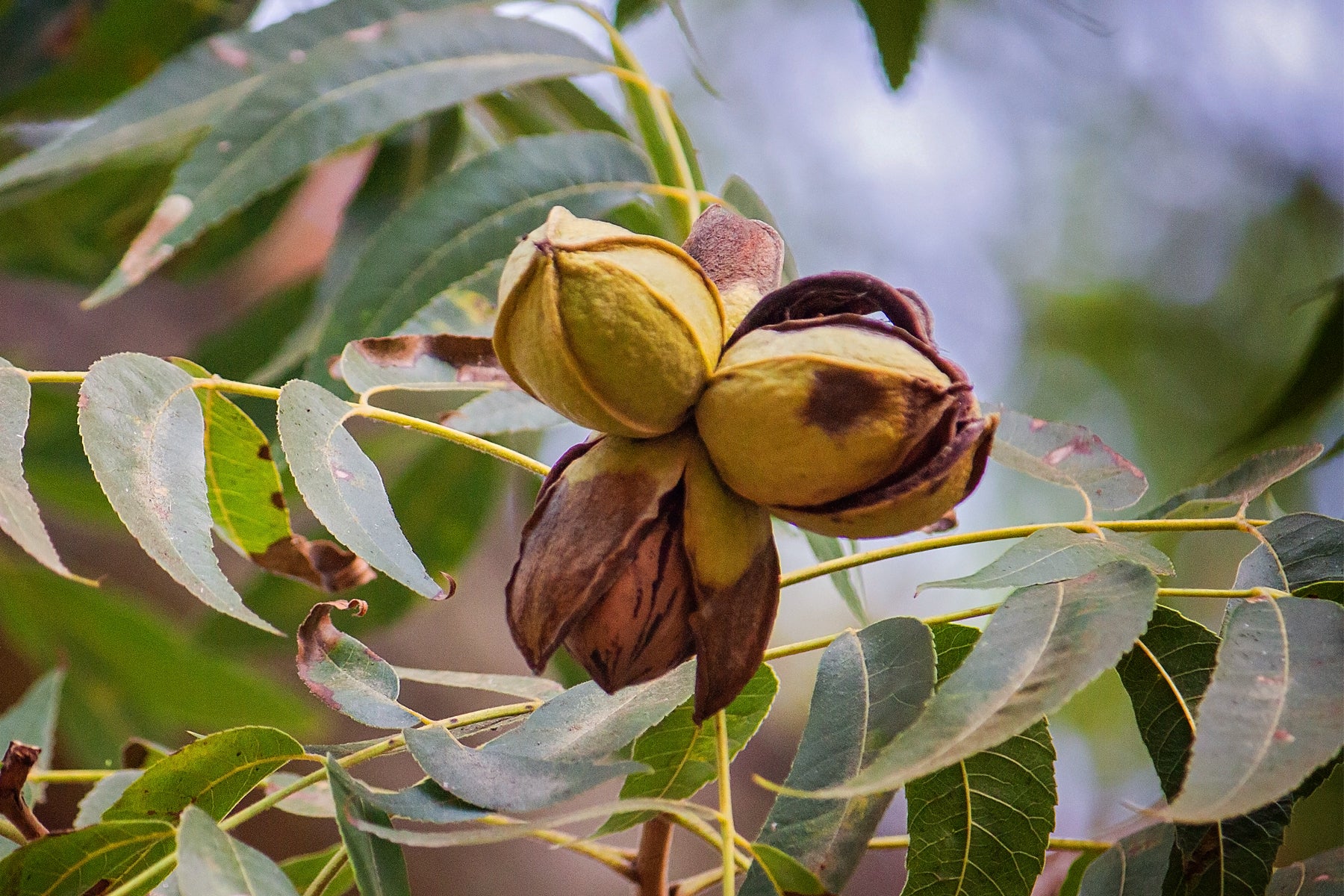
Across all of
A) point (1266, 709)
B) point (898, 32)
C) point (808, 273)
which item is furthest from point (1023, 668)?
point (808, 273)

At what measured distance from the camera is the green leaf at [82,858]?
511mm

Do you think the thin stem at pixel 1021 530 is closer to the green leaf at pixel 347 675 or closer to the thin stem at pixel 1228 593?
the thin stem at pixel 1228 593

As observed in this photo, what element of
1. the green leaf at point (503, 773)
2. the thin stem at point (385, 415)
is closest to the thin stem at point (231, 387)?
the thin stem at point (385, 415)

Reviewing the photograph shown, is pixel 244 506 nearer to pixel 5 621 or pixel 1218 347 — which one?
pixel 5 621

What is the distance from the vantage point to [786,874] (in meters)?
0.48

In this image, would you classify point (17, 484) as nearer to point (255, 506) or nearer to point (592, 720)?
point (255, 506)

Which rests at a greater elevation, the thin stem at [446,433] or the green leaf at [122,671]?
the thin stem at [446,433]

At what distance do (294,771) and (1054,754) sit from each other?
2.08 ft

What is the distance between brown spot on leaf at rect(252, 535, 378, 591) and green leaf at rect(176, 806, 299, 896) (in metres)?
0.22

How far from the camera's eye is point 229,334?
4.51 ft

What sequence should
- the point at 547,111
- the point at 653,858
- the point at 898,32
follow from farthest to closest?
the point at 547,111
the point at 898,32
the point at 653,858

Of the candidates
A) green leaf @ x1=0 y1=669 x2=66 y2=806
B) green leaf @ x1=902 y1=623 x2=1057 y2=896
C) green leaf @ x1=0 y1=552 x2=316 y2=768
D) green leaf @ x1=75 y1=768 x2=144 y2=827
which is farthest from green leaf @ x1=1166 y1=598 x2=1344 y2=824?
green leaf @ x1=0 y1=552 x2=316 y2=768

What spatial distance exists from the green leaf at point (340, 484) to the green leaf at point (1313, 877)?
0.47m

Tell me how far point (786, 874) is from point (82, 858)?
1.12 feet
